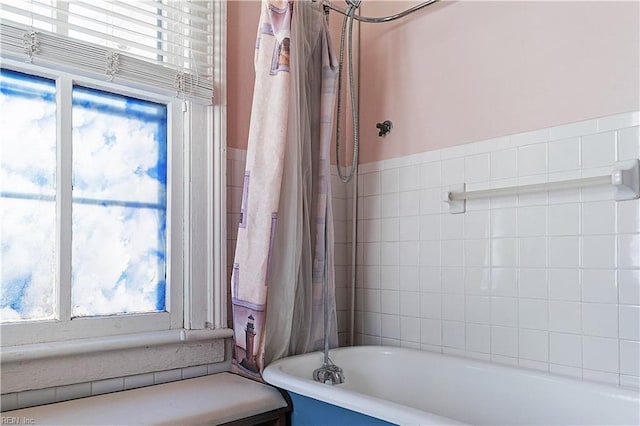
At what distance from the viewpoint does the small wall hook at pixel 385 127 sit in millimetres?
2258

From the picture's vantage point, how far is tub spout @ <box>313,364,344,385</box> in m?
1.86

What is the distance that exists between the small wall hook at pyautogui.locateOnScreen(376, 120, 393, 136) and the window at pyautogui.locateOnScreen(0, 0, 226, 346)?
0.69 m

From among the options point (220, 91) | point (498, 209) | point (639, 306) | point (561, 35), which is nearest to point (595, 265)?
point (639, 306)

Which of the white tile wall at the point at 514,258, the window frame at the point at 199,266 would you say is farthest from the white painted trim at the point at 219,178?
the white tile wall at the point at 514,258

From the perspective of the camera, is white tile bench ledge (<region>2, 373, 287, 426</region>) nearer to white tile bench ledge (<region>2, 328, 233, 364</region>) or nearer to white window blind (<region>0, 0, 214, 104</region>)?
white tile bench ledge (<region>2, 328, 233, 364</region>)

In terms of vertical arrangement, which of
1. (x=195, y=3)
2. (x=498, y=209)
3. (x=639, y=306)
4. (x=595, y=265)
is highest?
(x=195, y=3)

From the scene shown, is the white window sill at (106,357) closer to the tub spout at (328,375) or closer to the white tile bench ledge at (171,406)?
the white tile bench ledge at (171,406)

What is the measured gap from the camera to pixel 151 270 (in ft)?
6.12

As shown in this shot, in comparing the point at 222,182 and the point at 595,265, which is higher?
the point at 222,182

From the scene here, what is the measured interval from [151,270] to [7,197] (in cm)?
50

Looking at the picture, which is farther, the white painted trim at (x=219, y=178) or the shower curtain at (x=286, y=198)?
the white painted trim at (x=219, y=178)

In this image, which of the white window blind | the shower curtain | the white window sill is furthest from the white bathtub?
the white window blind

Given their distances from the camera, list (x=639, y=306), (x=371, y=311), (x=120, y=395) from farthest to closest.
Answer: (x=371, y=311) → (x=120, y=395) → (x=639, y=306)

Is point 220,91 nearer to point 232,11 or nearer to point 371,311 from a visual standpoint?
point 232,11
